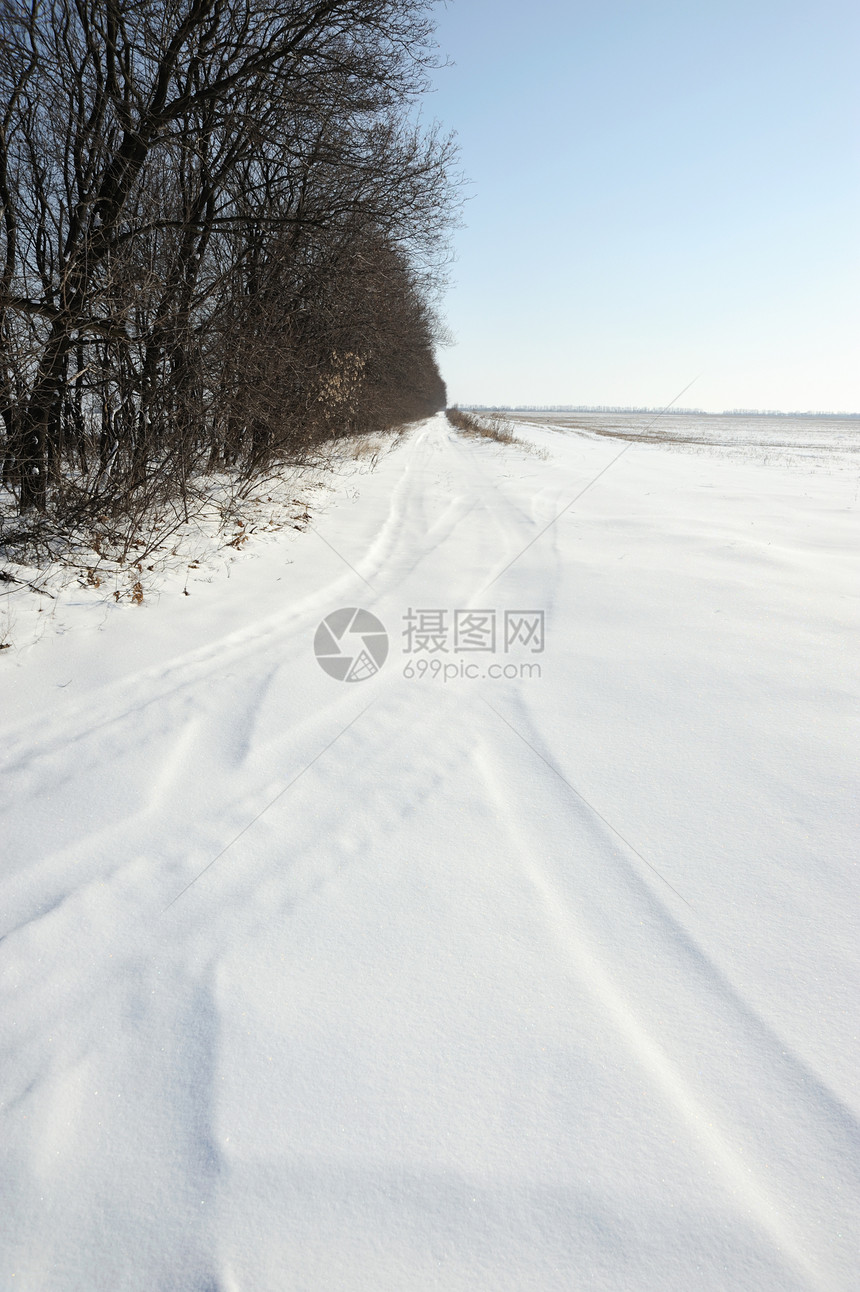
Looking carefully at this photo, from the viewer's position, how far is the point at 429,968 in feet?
5.30

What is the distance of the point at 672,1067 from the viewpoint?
1378 mm

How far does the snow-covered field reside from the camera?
114 cm

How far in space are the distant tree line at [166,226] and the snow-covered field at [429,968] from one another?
1859 millimetres

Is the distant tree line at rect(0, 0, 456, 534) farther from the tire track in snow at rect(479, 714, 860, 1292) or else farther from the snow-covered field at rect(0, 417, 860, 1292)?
the tire track in snow at rect(479, 714, 860, 1292)

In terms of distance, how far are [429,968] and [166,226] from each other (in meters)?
6.10

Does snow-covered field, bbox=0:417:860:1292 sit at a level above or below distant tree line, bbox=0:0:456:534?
below

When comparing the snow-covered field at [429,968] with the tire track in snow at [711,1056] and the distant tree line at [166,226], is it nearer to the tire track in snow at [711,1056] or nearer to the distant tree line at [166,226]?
the tire track in snow at [711,1056]

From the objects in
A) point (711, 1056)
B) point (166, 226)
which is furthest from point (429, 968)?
point (166, 226)

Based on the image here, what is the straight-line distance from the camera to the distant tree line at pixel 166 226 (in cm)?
441

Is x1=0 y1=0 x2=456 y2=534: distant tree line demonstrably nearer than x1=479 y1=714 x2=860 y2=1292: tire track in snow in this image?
No

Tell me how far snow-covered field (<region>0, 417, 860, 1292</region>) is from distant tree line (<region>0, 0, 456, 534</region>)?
1.86 metres

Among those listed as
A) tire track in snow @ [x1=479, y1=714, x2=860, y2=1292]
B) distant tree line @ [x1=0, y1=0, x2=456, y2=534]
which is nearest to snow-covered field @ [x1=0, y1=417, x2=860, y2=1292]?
tire track in snow @ [x1=479, y1=714, x2=860, y2=1292]

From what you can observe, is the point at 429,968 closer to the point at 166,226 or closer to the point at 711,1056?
the point at 711,1056

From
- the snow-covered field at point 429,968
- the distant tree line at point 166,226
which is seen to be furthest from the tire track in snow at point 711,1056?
the distant tree line at point 166,226
